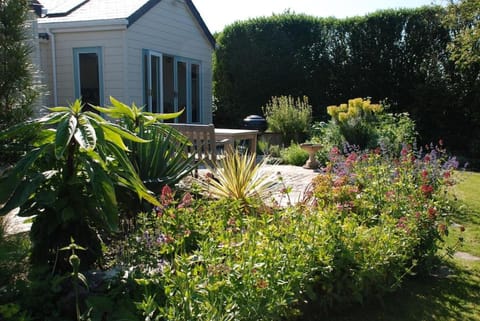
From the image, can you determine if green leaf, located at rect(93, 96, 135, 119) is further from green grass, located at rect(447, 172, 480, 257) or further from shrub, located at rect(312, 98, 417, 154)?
shrub, located at rect(312, 98, 417, 154)

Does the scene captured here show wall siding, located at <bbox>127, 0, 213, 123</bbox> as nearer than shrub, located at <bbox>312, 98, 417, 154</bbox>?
No

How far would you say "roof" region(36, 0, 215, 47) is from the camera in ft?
30.3

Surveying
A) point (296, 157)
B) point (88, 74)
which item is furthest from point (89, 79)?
point (296, 157)

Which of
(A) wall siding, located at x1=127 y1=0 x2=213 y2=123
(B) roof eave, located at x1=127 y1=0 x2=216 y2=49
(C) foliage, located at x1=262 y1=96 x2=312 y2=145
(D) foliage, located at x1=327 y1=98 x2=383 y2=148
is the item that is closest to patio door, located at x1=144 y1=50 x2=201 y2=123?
(A) wall siding, located at x1=127 y1=0 x2=213 y2=123

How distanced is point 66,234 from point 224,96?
13.4 meters

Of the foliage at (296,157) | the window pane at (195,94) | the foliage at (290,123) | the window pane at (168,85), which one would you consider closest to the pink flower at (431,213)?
the foliage at (296,157)

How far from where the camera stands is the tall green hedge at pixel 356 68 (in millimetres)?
13258

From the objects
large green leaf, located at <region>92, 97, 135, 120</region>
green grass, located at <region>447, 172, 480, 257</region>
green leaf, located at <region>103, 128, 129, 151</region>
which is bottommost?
green grass, located at <region>447, 172, 480, 257</region>

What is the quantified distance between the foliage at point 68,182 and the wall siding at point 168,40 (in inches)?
277

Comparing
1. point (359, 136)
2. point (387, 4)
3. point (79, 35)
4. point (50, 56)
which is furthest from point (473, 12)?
point (50, 56)

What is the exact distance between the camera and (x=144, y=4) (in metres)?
9.77

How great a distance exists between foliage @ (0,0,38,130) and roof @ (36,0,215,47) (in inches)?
230

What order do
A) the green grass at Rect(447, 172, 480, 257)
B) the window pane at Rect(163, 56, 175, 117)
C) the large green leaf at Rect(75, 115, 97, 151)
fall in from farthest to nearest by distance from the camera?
the window pane at Rect(163, 56, 175, 117), the green grass at Rect(447, 172, 480, 257), the large green leaf at Rect(75, 115, 97, 151)

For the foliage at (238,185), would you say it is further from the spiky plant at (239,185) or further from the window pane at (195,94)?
the window pane at (195,94)
